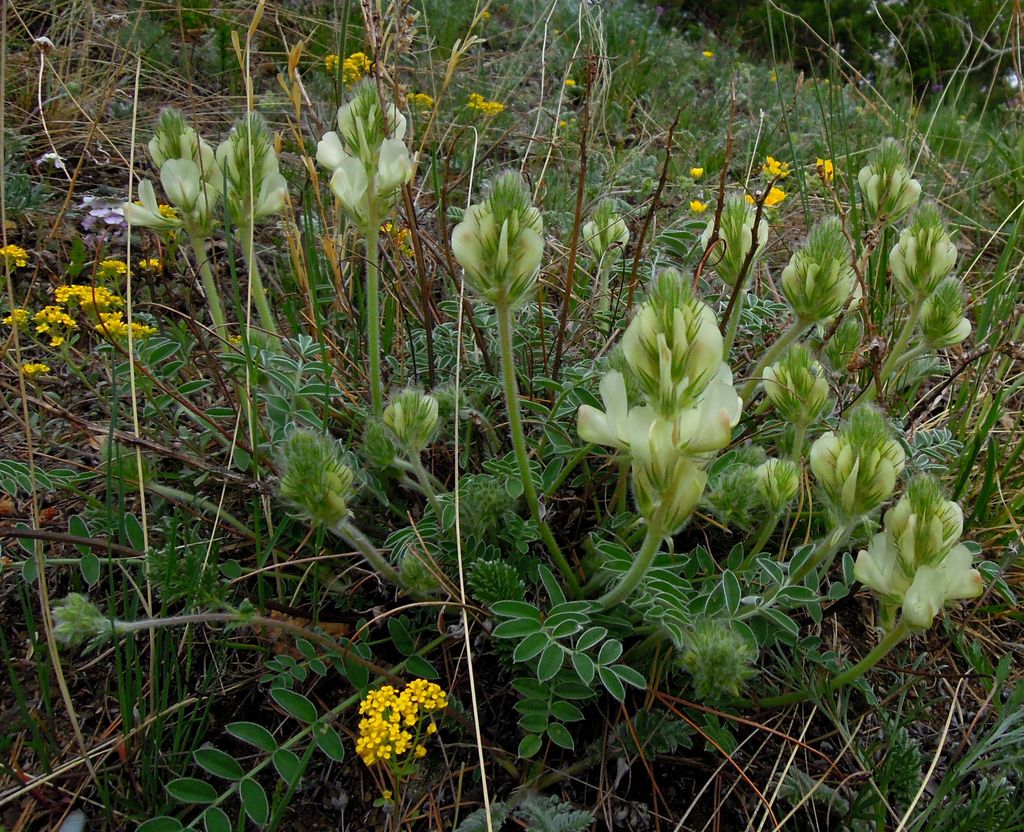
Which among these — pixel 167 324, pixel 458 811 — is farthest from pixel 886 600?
pixel 167 324

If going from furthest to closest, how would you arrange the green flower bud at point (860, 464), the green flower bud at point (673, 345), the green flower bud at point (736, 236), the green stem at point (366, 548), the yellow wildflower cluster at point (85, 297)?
the yellow wildflower cluster at point (85, 297) → the green flower bud at point (736, 236) → the green stem at point (366, 548) → the green flower bud at point (860, 464) → the green flower bud at point (673, 345)

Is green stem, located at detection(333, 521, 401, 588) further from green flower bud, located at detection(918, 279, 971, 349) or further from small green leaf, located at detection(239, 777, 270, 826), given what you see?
green flower bud, located at detection(918, 279, 971, 349)

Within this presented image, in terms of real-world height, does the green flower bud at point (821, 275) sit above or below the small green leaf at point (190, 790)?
above

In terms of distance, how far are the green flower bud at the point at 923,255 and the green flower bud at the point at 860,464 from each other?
496mm

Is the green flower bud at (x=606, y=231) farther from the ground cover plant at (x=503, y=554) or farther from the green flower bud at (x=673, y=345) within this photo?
the green flower bud at (x=673, y=345)

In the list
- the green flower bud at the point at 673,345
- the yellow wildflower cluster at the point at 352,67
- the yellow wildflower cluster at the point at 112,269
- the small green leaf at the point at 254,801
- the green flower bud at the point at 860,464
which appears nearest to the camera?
the green flower bud at the point at 673,345

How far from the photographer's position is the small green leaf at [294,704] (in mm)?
1468

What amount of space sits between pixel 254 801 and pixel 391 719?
0.32m

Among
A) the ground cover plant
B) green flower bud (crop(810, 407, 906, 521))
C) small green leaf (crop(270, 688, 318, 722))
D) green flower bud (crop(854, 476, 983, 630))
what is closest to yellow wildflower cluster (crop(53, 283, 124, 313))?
the ground cover plant

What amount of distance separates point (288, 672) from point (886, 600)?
109 cm

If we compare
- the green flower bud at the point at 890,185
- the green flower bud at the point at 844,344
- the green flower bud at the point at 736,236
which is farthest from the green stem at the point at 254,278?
the green flower bud at the point at 890,185

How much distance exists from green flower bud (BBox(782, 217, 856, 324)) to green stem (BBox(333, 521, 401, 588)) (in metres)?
0.97

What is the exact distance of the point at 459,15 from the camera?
18.3 ft

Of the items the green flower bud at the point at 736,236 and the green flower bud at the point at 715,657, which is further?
the green flower bud at the point at 736,236
